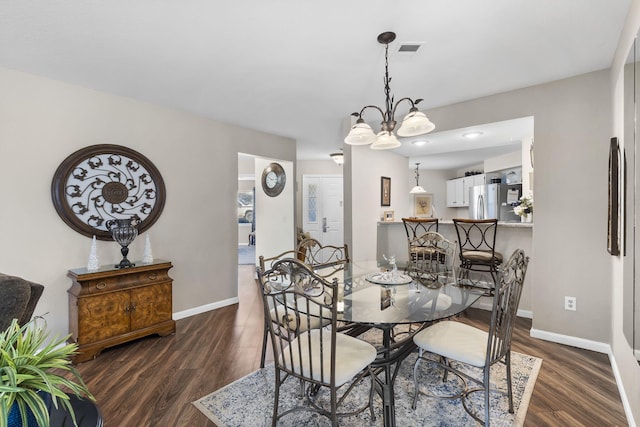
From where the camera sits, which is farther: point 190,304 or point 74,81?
point 190,304

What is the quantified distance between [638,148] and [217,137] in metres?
3.94

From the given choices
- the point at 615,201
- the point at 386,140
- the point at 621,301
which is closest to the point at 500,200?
the point at 615,201

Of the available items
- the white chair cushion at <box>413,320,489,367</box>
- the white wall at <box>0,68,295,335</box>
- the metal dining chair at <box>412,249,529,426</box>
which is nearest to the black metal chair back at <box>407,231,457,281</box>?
the white chair cushion at <box>413,320,489,367</box>

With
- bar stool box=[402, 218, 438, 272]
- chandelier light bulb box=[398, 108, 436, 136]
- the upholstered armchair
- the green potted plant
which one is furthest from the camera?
bar stool box=[402, 218, 438, 272]

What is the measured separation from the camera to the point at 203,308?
3855 millimetres

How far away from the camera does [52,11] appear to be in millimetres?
1843

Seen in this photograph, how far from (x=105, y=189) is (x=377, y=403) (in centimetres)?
308

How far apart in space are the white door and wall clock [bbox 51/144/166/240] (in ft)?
13.0

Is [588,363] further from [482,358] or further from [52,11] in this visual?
[52,11]

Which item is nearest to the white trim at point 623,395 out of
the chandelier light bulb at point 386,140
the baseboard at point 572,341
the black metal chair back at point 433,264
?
the baseboard at point 572,341

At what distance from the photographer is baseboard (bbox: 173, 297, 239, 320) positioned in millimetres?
3608

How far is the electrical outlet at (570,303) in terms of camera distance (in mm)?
2783

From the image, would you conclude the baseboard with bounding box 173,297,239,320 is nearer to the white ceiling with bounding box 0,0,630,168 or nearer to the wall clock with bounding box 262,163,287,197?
the wall clock with bounding box 262,163,287,197

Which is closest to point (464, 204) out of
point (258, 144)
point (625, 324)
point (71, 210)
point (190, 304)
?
point (258, 144)
